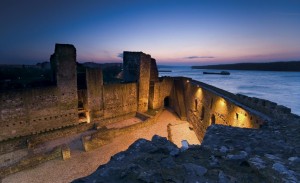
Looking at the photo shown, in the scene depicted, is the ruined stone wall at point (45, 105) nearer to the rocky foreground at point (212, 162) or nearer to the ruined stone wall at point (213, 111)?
the ruined stone wall at point (213, 111)

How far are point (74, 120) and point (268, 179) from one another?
1790cm

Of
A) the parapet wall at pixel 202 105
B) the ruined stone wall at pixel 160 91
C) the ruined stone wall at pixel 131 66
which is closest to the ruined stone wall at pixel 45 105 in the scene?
the ruined stone wall at pixel 131 66

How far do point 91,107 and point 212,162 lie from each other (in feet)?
58.0

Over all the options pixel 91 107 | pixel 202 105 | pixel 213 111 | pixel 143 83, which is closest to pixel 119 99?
pixel 91 107

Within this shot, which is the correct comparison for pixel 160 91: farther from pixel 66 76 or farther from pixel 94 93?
pixel 66 76

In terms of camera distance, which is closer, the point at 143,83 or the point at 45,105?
the point at 45,105

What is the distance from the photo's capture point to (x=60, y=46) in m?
16.5

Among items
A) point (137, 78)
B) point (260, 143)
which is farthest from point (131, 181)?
point (137, 78)

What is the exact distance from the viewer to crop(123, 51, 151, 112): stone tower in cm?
2297

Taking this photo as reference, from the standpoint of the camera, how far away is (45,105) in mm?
16266

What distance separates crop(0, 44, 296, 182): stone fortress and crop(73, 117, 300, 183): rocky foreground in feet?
14.9

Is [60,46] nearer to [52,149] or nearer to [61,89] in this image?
[61,89]

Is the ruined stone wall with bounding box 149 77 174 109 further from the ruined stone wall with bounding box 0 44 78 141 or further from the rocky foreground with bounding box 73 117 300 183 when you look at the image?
the rocky foreground with bounding box 73 117 300 183

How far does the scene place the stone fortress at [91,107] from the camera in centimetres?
1179
